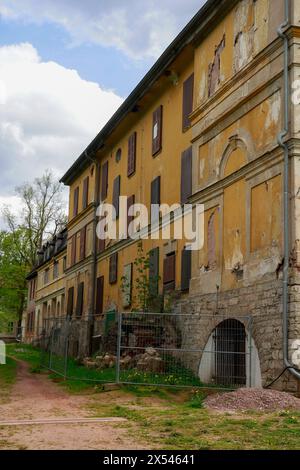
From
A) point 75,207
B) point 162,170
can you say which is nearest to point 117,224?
point 162,170

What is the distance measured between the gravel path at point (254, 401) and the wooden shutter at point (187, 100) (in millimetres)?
9500

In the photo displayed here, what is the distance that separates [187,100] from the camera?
20.0 meters

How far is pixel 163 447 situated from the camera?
816 centimetres

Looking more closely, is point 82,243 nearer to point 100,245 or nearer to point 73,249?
point 73,249

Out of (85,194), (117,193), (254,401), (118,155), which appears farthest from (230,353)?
(85,194)

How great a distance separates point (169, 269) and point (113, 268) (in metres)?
7.11

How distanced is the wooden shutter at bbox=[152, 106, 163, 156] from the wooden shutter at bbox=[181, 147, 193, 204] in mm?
2666

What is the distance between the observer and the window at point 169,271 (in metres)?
19.9

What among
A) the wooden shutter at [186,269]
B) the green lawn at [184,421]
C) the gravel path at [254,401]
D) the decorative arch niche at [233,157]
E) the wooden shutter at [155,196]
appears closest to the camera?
the green lawn at [184,421]

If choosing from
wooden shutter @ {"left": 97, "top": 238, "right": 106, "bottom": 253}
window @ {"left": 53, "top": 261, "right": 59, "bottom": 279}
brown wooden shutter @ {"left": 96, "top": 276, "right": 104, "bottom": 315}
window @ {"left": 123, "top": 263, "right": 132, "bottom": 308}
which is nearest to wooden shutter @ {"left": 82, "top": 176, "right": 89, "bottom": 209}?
wooden shutter @ {"left": 97, "top": 238, "right": 106, "bottom": 253}

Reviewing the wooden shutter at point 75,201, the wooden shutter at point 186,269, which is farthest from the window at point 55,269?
the wooden shutter at point 186,269

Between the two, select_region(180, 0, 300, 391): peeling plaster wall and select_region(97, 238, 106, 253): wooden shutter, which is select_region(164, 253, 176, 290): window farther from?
select_region(97, 238, 106, 253): wooden shutter

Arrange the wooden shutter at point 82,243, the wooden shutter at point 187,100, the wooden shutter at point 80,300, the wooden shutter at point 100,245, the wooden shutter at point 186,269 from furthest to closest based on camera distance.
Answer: the wooden shutter at point 82,243 → the wooden shutter at point 80,300 → the wooden shutter at point 100,245 → the wooden shutter at point 187,100 → the wooden shutter at point 186,269

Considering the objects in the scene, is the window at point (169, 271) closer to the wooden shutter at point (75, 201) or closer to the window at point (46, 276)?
the wooden shutter at point (75, 201)
